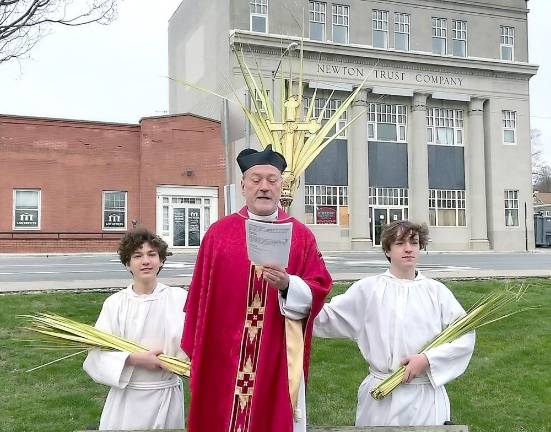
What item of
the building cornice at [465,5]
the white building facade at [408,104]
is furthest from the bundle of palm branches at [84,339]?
the building cornice at [465,5]

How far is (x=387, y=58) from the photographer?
3512 cm

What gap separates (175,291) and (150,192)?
2686cm

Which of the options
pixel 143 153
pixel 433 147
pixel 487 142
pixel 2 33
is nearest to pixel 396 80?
pixel 433 147

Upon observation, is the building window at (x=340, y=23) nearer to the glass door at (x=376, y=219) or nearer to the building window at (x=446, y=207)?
the glass door at (x=376, y=219)

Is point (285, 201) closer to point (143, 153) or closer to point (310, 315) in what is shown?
point (310, 315)

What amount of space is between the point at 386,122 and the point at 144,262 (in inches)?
1303

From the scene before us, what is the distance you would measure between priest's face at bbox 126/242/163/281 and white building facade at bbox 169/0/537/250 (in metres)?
28.8

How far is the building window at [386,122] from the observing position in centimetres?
3509

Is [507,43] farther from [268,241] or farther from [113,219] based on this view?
[268,241]

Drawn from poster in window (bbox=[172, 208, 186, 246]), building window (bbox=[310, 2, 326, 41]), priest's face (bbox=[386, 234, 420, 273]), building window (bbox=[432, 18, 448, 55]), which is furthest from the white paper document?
building window (bbox=[432, 18, 448, 55])

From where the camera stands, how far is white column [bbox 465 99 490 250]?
1437 inches

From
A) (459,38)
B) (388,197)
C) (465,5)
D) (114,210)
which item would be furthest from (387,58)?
(114,210)

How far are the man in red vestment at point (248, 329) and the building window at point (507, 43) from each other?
129ft

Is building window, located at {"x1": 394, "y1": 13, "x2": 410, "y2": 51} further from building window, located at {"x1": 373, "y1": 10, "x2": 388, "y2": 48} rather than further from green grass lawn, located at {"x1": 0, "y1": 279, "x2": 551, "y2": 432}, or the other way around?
green grass lawn, located at {"x1": 0, "y1": 279, "x2": 551, "y2": 432}
